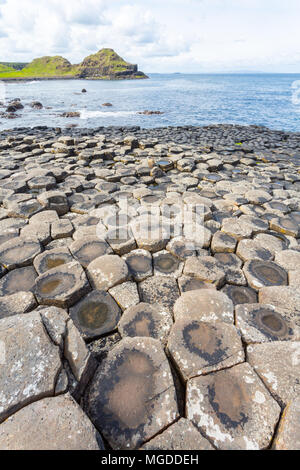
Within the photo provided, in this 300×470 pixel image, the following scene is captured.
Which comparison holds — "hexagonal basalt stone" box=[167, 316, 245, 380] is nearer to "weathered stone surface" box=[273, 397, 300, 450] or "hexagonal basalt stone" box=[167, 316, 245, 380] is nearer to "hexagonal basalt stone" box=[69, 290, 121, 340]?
"weathered stone surface" box=[273, 397, 300, 450]

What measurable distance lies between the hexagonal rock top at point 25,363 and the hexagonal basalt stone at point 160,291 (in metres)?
1.39

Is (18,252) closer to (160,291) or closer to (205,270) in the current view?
(160,291)

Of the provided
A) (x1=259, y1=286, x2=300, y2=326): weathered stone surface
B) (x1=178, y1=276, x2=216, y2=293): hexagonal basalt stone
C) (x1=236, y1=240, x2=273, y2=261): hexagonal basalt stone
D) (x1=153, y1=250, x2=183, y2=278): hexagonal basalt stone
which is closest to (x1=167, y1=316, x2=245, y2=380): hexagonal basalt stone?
(x1=178, y1=276, x2=216, y2=293): hexagonal basalt stone

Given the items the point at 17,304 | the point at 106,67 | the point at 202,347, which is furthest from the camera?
the point at 106,67

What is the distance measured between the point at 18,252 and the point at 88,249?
109cm

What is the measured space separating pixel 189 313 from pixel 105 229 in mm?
2362

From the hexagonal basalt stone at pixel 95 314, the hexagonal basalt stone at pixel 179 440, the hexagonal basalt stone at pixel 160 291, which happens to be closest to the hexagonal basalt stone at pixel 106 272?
the hexagonal basalt stone at pixel 95 314

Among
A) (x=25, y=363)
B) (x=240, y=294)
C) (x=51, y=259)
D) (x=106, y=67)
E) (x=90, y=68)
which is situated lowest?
(x=240, y=294)

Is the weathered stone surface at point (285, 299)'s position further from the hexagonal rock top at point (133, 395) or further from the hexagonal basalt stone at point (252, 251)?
the hexagonal rock top at point (133, 395)

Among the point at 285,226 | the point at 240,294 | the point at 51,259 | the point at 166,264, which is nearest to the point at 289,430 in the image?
the point at 240,294

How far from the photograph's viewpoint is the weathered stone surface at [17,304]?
2.78 meters

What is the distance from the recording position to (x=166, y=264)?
3.73m

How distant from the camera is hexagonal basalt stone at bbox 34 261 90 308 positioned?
114 inches

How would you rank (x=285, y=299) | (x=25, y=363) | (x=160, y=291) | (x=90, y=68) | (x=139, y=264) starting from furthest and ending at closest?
(x=90, y=68) → (x=139, y=264) → (x=160, y=291) → (x=285, y=299) → (x=25, y=363)
